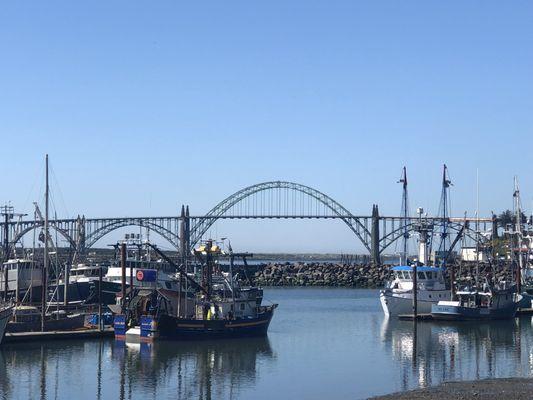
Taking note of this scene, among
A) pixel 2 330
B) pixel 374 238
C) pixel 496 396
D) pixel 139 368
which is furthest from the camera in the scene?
pixel 374 238

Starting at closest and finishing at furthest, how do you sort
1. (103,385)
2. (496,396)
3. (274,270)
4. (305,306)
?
1. (496,396)
2. (103,385)
3. (305,306)
4. (274,270)

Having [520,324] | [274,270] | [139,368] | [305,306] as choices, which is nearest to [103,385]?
[139,368]

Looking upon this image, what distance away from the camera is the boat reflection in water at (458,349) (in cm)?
4800

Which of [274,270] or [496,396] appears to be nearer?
[496,396]

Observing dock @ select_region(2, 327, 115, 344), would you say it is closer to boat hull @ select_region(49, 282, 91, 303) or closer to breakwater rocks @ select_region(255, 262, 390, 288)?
boat hull @ select_region(49, 282, 91, 303)

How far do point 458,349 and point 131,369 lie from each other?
20.9 metres

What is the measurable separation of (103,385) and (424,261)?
45.3m

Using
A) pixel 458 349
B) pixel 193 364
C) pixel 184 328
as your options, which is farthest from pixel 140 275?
pixel 458 349

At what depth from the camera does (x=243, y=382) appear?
46000 mm

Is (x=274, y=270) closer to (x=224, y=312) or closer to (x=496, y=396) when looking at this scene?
(x=224, y=312)

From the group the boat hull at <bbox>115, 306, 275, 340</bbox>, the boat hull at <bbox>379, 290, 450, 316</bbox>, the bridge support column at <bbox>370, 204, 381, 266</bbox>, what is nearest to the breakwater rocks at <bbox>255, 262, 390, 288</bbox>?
the bridge support column at <bbox>370, 204, 381, 266</bbox>

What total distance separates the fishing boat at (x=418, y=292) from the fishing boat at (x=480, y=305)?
55.0 inches

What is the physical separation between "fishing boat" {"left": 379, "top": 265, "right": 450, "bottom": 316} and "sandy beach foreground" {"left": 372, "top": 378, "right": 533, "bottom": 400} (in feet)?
110

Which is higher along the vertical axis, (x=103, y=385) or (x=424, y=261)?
(x=424, y=261)
